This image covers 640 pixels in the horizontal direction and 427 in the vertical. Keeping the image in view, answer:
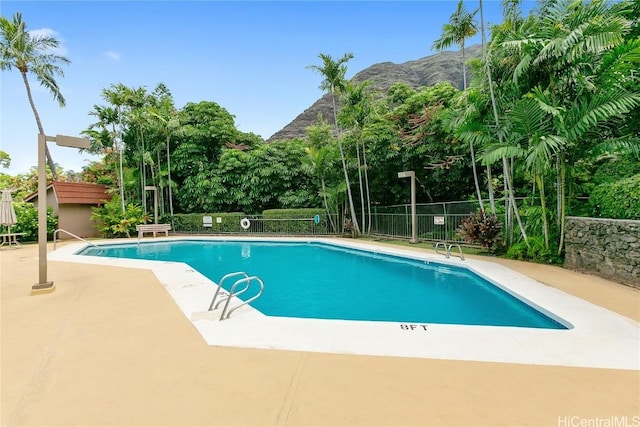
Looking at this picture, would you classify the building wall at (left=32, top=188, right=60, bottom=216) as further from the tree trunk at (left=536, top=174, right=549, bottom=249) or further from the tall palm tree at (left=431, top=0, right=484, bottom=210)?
the tree trunk at (left=536, top=174, right=549, bottom=249)

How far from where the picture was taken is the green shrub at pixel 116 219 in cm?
1430

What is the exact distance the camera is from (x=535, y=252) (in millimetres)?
7023

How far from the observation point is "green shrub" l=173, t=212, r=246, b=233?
1562cm

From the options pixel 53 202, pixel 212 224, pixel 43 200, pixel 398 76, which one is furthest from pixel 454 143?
pixel 398 76

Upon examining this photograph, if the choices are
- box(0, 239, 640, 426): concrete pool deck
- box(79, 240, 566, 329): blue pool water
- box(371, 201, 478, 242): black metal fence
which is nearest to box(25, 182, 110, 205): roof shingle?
box(79, 240, 566, 329): blue pool water

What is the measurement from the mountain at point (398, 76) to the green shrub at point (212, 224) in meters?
24.8

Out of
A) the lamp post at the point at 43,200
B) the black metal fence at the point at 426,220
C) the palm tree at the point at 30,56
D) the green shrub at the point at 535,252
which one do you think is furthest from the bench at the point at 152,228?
the green shrub at the point at 535,252

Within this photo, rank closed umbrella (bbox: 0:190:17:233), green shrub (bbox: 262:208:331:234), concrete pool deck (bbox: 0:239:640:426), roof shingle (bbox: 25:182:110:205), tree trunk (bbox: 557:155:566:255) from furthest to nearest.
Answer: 1. green shrub (bbox: 262:208:331:234)
2. roof shingle (bbox: 25:182:110:205)
3. closed umbrella (bbox: 0:190:17:233)
4. tree trunk (bbox: 557:155:566:255)
5. concrete pool deck (bbox: 0:239:640:426)

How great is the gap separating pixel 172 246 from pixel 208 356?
11.4m

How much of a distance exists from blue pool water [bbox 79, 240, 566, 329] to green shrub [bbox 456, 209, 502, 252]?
170cm

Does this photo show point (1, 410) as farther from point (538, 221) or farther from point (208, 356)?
point (538, 221)

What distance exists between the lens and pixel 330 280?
6773mm

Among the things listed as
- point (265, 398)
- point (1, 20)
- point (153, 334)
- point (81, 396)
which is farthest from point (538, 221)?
point (1, 20)

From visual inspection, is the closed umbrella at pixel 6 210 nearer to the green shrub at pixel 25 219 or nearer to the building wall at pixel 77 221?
the green shrub at pixel 25 219
